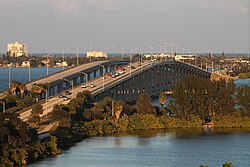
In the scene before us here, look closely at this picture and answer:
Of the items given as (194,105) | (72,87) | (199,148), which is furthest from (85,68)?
(199,148)

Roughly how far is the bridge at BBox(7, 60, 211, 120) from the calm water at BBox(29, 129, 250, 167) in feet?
31.5

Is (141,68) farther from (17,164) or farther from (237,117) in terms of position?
(17,164)

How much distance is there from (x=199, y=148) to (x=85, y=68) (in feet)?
195

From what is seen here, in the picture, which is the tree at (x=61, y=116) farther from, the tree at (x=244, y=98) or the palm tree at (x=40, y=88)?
the tree at (x=244, y=98)

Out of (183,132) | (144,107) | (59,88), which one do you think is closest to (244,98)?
(183,132)

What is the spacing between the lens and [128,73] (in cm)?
12050

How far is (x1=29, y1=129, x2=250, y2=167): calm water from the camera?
55.7 metres

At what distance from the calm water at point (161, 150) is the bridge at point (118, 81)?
960 centimetres

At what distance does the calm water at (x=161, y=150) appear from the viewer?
2191 inches

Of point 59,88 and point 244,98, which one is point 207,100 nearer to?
point 244,98

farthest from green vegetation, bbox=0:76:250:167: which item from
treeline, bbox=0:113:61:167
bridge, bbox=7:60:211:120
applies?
treeline, bbox=0:113:61:167

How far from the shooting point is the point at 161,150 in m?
63.3

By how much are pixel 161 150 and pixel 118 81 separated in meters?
43.6

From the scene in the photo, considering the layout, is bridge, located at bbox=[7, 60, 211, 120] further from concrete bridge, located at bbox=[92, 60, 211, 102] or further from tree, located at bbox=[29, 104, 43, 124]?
tree, located at bbox=[29, 104, 43, 124]
